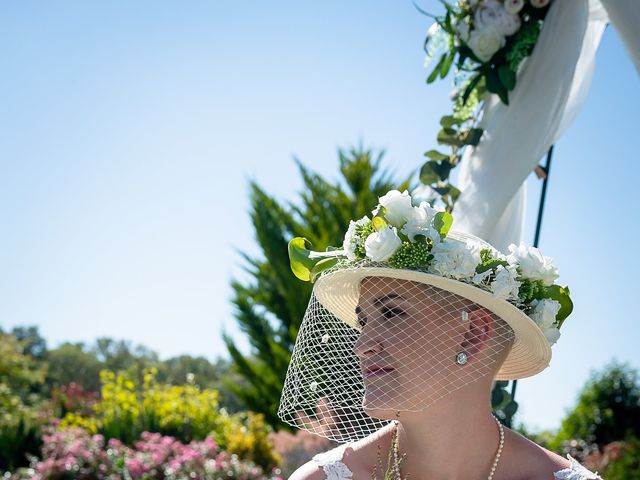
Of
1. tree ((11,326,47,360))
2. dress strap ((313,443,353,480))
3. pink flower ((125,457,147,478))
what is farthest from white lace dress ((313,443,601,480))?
tree ((11,326,47,360))

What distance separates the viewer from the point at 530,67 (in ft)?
10.9

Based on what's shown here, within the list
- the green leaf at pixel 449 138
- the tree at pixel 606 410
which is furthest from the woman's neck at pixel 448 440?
the tree at pixel 606 410

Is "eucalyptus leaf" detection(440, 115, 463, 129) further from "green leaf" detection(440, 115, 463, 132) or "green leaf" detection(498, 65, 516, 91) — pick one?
"green leaf" detection(498, 65, 516, 91)

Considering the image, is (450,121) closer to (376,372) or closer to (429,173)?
(429,173)

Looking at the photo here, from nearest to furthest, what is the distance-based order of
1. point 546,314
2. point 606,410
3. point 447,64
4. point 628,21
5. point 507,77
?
1. point 546,314
2. point 628,21
3. point 507,77
4. point 447,64
5. point 606,410

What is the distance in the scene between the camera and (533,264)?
2281mm

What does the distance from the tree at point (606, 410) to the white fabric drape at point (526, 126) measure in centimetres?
947

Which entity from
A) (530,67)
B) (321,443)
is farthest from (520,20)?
(321,443)

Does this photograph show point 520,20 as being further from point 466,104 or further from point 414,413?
point 414,413

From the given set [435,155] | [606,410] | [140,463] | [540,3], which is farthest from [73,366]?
[540,3]

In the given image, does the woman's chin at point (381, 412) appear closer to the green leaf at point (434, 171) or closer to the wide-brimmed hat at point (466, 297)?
the wide-brimmed hat at point (466, 297)

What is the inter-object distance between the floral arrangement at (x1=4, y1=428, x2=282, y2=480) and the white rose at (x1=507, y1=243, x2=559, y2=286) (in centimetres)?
507

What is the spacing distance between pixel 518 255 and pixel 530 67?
1.30 m

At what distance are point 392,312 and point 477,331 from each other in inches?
9.5
